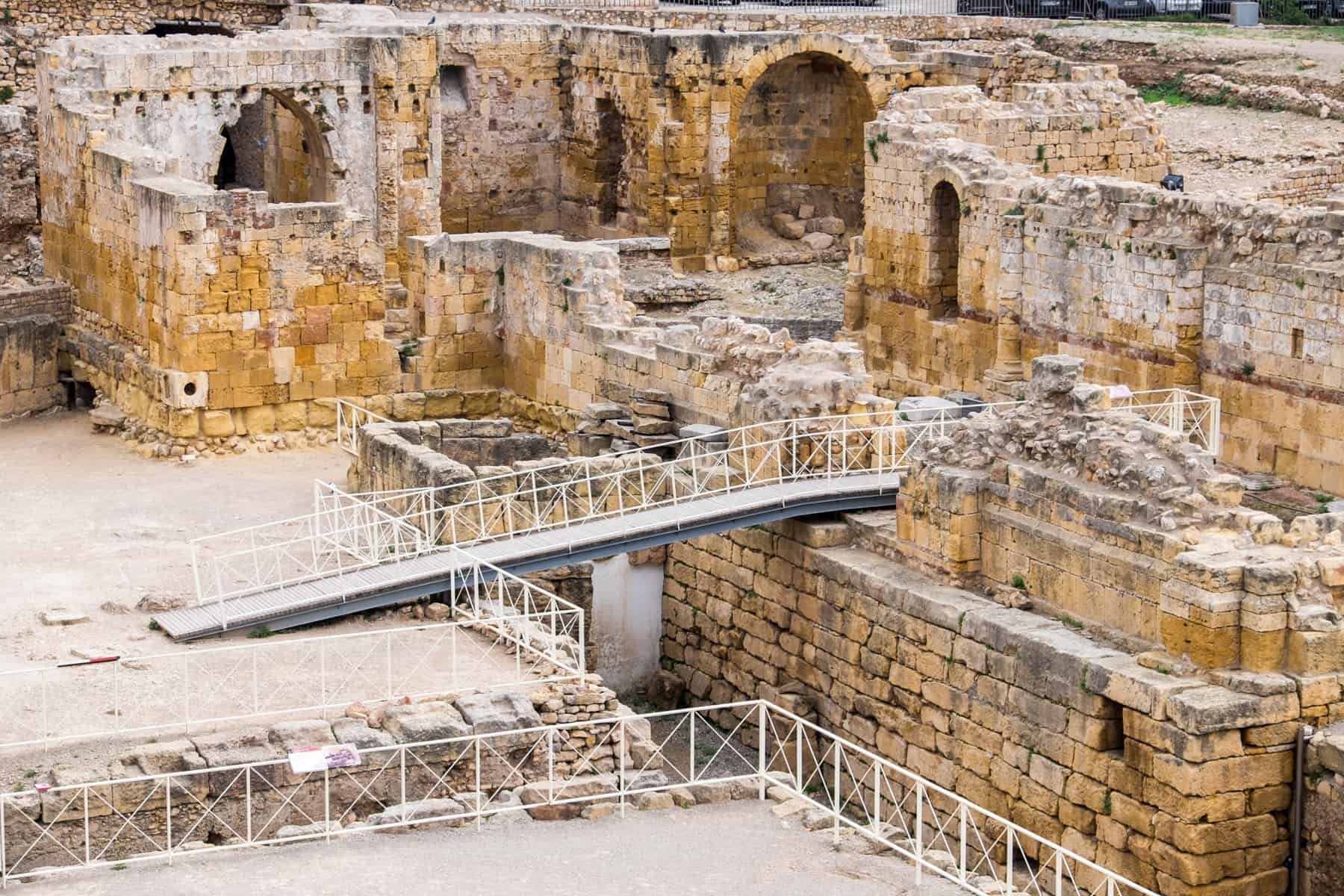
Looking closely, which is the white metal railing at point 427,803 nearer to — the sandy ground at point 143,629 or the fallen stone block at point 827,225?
the sandy ground at point 143,629

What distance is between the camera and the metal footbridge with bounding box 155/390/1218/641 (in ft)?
73.6

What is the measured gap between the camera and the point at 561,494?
24.4 m

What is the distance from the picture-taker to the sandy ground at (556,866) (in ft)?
56.4

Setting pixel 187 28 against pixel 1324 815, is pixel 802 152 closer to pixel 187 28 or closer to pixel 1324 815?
pixel 187 28

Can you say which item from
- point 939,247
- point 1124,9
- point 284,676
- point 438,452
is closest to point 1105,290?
point 939,247

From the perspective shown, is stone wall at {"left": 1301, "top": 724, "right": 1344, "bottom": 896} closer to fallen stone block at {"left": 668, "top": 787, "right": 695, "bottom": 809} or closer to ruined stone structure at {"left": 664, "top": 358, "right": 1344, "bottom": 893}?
ruined stone structure at {"left": 664, "top": 358, "right": 1344, "bottom": 893}

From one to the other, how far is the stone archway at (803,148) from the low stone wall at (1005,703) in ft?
46.7

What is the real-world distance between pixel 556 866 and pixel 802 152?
77.5 ft

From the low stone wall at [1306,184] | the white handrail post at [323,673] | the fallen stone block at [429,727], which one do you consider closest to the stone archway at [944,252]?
the low stone wall at [1306,184]

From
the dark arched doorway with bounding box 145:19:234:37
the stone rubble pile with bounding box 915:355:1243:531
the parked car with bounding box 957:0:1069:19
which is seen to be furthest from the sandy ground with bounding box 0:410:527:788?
the parked car with bounding box 957:0:1069:19

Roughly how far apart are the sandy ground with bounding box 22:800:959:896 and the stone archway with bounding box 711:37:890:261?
21.4 m

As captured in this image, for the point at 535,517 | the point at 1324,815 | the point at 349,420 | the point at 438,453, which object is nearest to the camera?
the point at 1324,815

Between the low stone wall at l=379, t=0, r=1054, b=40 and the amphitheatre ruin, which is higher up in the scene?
the low stone wall at l=379, t=0, r=1054, b=40

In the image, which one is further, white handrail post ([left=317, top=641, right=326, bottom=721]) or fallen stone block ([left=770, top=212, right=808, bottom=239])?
fallen stone block ([left=770, top=212, right=808, bottom=239])
